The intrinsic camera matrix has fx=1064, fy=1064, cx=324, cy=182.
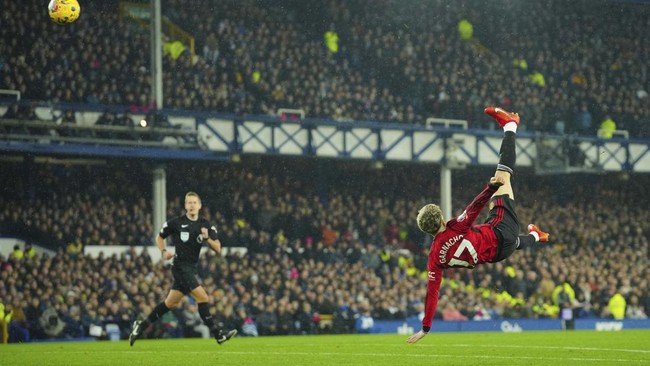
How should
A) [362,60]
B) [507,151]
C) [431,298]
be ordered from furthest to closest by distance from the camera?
[362,60] < [507,151] < [431,298]

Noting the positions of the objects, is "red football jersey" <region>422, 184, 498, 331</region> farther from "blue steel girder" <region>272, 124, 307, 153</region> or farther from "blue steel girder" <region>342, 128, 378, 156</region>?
"blue steel girder" <region>342, 128, 378, 156</region>

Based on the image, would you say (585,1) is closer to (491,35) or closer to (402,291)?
(491,35)

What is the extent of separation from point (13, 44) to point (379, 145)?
448 inches

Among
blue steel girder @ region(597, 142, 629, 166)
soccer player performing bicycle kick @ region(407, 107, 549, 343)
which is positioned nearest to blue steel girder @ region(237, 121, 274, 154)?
blue steel girder @ region(597, 142, 629, 166)

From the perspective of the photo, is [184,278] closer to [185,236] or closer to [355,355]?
→ [185,236]

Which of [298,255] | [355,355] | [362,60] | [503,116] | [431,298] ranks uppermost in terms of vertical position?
[362,60]

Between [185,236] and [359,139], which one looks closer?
[185,236]

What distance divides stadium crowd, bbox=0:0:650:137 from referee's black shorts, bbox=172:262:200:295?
1366 cm

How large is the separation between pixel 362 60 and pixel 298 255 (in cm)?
876

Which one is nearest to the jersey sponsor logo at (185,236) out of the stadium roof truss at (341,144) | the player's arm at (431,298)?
the player's arm at (431,298)

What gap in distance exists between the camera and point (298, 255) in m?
29.3

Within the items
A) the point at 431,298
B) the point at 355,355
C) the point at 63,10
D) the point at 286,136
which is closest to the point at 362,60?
the point at 286,136

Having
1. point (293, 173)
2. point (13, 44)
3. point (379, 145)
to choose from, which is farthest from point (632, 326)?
point (13, 44)

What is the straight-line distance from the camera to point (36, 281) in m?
24.2
